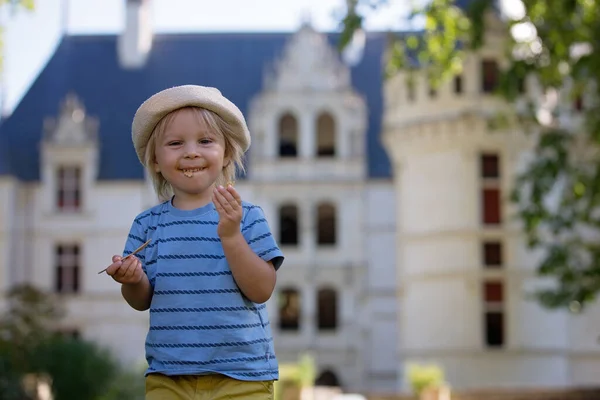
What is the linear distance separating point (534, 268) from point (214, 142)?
22753mm

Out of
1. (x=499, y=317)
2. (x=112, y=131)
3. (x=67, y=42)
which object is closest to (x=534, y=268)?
(x=499, y=317)

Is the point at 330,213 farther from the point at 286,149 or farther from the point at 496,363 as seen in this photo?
the point at 496,363

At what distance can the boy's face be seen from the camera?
141 inches

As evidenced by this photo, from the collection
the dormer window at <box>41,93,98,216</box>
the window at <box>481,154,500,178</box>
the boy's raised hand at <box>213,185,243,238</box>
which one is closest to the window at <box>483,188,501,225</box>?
the window at <box>481,154,500,178</box>

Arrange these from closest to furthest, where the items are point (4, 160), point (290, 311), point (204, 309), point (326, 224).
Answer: point (204, 309), point (290, 311), point (4, 160), point (326, 224)

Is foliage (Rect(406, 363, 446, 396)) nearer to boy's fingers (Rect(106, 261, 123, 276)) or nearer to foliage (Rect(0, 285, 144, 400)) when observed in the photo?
foliage (Rect(0, 285, 144, 400))

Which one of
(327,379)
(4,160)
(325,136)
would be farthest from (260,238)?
(4,160)

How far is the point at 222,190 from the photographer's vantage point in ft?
11.2

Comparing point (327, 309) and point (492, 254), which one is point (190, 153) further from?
point (327, 309)

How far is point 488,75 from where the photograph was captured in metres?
26.5

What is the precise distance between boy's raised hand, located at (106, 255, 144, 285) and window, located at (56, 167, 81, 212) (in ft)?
101

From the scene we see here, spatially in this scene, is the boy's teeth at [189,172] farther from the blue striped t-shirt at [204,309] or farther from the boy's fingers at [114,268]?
the boy's fingers at [114,268]

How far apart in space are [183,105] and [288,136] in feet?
97.3

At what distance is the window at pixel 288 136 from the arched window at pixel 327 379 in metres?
5.39
